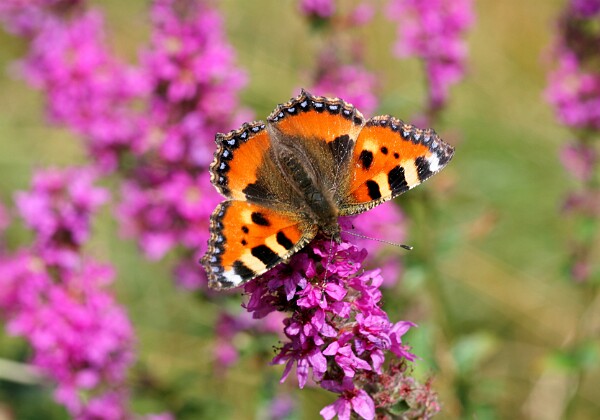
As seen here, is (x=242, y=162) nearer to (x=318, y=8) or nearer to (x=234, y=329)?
(x=234, y=329)

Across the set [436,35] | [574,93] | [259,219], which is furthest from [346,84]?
[259,219]

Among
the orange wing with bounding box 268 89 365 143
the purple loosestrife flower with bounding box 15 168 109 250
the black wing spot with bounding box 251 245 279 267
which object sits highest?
the purple loosestrife flower with bounding box 15 168 109 250

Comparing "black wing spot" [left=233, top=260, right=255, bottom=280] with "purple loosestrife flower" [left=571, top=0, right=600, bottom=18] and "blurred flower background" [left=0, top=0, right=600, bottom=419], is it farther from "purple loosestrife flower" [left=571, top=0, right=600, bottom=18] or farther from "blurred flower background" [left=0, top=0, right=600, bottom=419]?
"purple loosestrife flower" [left=571, top=0, right=600, bottom=18]

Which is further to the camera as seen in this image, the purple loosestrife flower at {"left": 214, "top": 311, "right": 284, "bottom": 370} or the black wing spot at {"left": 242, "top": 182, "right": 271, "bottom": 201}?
the purple loosestrife flower at {"left": 214, "top": 311, "right": 284, "bottom": 370}

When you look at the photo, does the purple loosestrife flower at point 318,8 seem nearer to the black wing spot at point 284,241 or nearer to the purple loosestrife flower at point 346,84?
the purple loosestrife flower at point 346,84

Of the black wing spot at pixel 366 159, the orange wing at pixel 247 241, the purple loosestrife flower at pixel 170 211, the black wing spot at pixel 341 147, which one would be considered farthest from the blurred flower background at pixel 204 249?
the black wing spot at pixel 341 147

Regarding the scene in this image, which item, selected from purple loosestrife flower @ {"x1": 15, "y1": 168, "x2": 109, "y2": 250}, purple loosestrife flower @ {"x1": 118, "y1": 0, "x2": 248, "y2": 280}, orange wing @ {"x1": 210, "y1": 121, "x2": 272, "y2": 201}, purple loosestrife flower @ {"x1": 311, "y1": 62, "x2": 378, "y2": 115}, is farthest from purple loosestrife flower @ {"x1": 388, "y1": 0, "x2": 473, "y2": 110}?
purple loosestrife flower @ {"x1": 15, "y1": 168, "x2": 109, "y2": 250}

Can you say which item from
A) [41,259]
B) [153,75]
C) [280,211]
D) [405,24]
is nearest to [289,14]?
[405,24]
